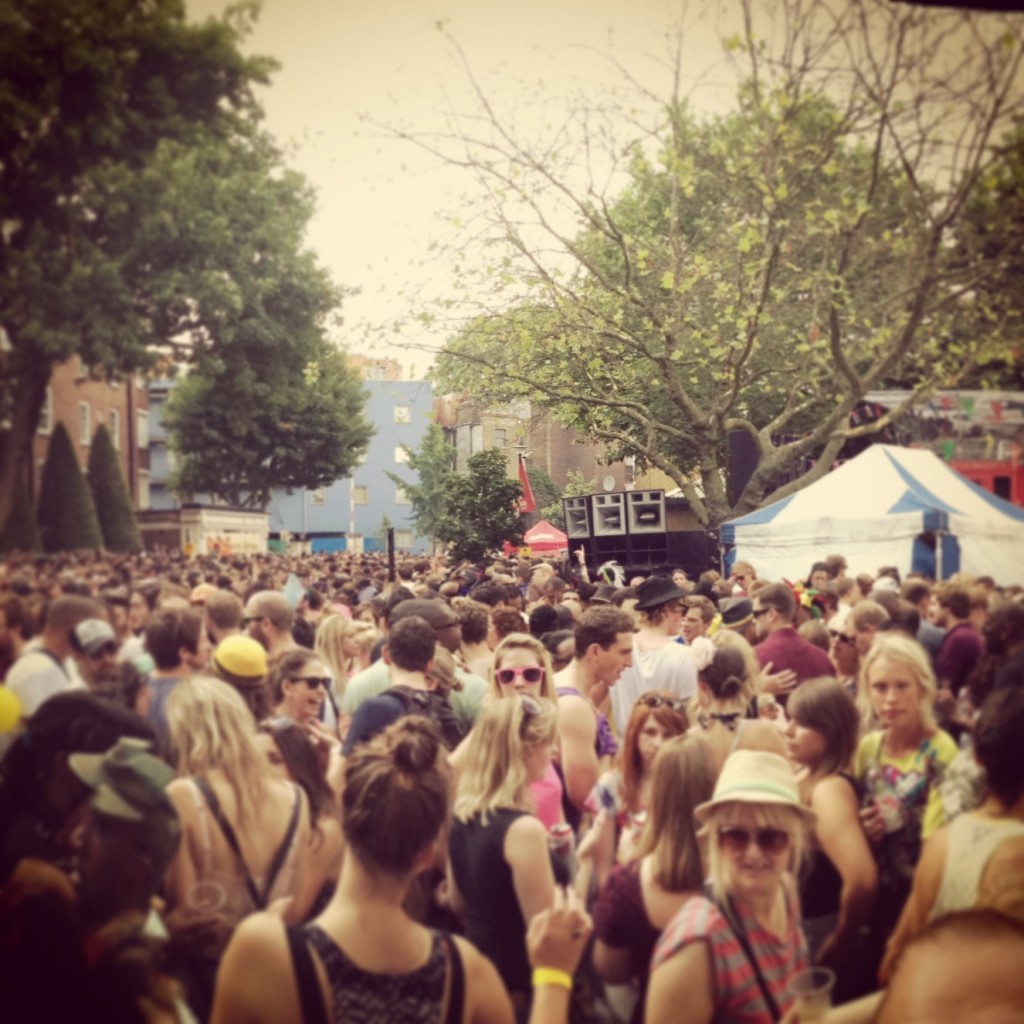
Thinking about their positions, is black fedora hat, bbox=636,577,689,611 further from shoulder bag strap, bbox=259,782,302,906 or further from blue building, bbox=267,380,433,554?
shoulder bag strap, bbox=259,782,302,906

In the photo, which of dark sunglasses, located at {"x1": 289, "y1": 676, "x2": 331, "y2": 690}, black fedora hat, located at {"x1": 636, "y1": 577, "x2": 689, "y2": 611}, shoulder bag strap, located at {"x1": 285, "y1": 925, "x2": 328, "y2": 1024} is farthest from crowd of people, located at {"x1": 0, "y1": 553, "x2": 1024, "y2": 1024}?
black fedora hat, located at {"x1": 636, "y1": 577, "x2": 689, "y2": 611}

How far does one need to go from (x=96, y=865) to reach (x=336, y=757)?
8.64 ft

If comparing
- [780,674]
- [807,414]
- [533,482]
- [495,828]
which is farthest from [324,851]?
[780,674]

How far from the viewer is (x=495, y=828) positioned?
3.73 m

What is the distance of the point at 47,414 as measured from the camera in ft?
8.48

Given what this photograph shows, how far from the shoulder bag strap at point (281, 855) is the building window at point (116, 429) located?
110 cm

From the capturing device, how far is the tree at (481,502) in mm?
3785

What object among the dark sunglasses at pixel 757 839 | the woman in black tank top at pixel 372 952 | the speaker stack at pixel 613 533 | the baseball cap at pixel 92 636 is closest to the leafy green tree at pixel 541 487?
the speaker stack at pixel 613 533

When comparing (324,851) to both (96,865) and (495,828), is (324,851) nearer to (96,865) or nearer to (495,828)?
(495,828)

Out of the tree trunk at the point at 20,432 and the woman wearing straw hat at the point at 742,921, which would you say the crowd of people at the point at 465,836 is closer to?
the woman wearing straw hat at the point at 742,921

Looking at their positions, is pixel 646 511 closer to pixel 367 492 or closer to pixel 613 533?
pixel 367 492

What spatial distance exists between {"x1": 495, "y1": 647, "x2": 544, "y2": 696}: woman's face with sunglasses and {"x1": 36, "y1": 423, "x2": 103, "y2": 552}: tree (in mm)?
2749

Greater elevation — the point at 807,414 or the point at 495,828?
Result: the point at 807,414

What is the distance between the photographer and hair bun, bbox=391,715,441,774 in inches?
120
